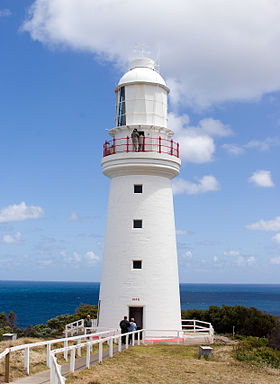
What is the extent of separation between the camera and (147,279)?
22.1 m

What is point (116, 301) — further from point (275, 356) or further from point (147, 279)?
point (275, 356)

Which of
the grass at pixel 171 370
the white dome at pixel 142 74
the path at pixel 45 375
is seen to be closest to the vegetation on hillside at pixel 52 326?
the grass at pixel 171 370

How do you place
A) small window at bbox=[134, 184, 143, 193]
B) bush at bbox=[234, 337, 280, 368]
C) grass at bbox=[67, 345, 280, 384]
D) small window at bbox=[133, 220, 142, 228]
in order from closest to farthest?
1. grass at bbox=[67, 345, 280, 384]
2. bush at bbox=[234, 337, 280, 368]
3. small window at bbox=[133, 220, 142, 228]
4. small window at bbox=[134, 184, 143, 193]

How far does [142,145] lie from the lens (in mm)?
23375

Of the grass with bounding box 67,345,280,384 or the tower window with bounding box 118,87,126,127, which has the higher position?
the tower window with bounding box 118,87,126,127

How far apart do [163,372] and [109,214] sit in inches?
442

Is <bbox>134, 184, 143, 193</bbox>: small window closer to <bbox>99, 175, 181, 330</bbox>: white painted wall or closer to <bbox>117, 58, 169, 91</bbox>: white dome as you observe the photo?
<bbox>99, 175, 181, 330</bbox>: white painted wall

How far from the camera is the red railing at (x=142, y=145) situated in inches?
915

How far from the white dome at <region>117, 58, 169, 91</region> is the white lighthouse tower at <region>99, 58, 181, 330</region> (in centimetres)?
6

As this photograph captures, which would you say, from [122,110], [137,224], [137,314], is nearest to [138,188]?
[137,224]

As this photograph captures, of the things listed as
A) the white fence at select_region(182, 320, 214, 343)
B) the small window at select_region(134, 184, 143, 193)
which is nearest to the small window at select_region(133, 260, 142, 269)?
the small window at select_region(134, 184, 143, 193)

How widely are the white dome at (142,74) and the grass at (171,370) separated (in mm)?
13608

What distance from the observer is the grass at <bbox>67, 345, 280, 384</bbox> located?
12328 millimetres

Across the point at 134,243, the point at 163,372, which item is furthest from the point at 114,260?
the point at 163,372
